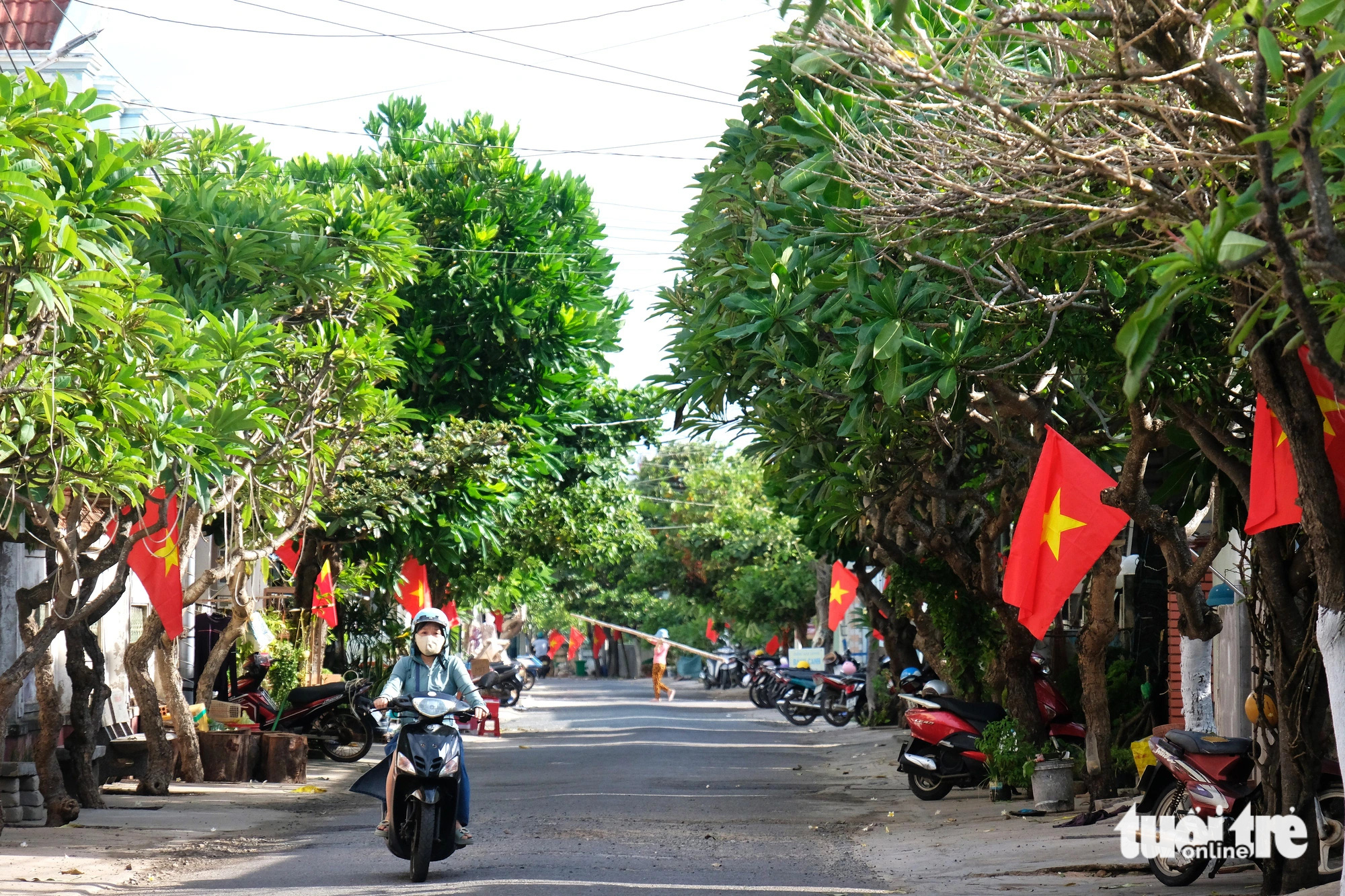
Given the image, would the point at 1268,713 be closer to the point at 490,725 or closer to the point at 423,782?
the point at 423,782

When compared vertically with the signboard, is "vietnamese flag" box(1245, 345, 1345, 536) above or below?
above

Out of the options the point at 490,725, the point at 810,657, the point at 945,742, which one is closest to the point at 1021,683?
the point at 945,742

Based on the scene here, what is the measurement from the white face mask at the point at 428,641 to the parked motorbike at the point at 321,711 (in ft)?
30.6

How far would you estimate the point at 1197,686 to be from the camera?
11531 millimetres

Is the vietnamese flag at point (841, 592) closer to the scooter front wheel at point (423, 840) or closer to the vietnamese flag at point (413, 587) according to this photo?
the vietnamese flag at point (413, 587)

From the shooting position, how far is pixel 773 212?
9.25 m

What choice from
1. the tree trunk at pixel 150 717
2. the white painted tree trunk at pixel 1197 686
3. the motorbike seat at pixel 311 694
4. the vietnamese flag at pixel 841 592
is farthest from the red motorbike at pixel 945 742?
the vietnamese flag at pixel 841 592

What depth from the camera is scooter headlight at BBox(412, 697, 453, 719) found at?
9.28m

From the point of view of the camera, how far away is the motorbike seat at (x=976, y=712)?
14.0 meters

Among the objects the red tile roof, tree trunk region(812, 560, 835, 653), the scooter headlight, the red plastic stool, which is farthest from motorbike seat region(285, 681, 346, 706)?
tree trunk region(812, 560, 835, 653)

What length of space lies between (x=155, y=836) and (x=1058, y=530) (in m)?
7.34

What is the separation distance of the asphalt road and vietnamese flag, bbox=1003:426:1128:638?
2.06m

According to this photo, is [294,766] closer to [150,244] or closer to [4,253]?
[150,244]

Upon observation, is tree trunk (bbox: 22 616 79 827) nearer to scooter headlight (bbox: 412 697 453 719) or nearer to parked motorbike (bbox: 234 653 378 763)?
scooter headlight (bbox: 412 697 453 719)
